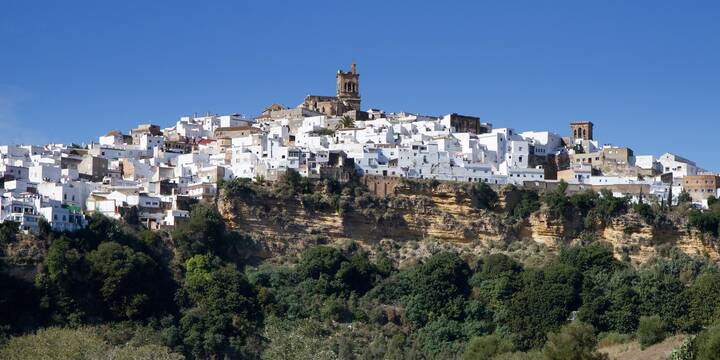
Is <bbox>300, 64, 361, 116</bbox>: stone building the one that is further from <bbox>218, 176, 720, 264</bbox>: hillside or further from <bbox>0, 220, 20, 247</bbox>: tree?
<bbox>0, 220, 20, 247</bbox>: tree

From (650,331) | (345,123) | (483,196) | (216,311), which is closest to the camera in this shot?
(650,331)

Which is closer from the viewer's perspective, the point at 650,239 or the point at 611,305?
the point at 611,305

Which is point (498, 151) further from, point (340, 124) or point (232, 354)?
point (232, 354)

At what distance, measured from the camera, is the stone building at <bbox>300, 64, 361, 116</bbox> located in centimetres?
8619

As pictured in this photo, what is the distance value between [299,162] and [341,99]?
1827cm

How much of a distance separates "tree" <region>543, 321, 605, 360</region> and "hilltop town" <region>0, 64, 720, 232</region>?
16940mm

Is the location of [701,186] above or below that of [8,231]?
above

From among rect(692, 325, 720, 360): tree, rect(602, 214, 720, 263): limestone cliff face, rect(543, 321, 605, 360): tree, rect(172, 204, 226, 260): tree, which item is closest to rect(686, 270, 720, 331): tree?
rect(602, 214, 720, 263): limestone cliff face

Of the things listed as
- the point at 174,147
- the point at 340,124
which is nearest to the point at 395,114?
the point at 340,124

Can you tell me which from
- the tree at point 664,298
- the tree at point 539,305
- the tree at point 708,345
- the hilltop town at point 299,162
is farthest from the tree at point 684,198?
the tree at point 708,345

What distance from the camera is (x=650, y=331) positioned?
59406 mm

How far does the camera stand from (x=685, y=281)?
214 feet

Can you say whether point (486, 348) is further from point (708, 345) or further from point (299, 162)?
point (299, 162)

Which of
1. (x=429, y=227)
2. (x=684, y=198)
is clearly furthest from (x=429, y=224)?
(x=684, y=198)
